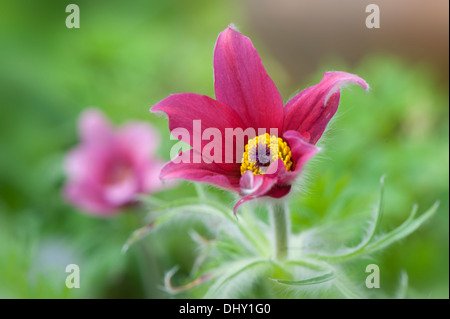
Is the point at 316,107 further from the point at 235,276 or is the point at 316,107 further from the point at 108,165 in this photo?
the point at 108,165

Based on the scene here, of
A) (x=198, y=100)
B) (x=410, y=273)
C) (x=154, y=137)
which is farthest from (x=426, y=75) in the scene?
(x=198, y=100)

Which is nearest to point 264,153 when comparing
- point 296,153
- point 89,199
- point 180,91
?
point 296,153

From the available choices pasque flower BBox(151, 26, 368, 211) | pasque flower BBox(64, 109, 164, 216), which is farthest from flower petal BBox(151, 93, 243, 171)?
pasque flower BBox(64, 109, 164, 216)

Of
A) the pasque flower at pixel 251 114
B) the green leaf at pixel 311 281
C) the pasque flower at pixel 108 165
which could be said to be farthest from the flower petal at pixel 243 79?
the pasque flower at pixel 108 165

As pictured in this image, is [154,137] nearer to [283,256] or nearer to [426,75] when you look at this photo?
[283,256]

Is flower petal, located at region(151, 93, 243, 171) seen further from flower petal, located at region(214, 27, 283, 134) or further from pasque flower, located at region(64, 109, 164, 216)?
pasque flower, located at region(64, 109, 164, 216)

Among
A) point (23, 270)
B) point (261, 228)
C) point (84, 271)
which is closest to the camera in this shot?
point (261, 228)
